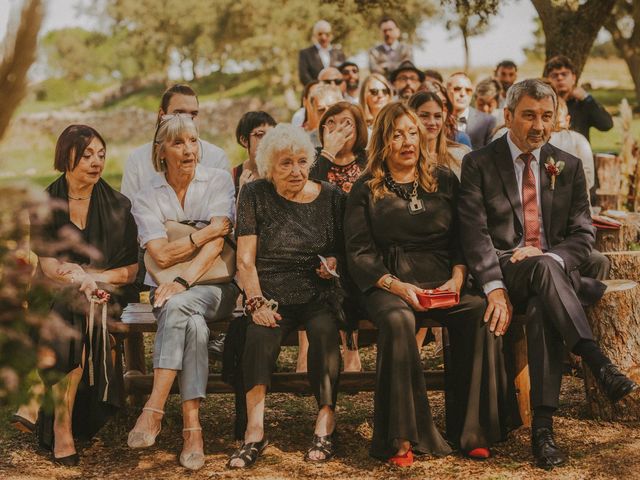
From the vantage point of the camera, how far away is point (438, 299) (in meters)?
4.89

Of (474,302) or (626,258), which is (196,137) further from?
(626,258)

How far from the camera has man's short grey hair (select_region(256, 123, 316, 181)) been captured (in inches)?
205

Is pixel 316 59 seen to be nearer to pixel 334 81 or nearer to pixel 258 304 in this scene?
pixel 334 81

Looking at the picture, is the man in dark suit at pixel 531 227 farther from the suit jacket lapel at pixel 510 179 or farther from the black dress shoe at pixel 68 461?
the black dress shoe at pixel 68 461

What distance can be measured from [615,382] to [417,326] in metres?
1.11

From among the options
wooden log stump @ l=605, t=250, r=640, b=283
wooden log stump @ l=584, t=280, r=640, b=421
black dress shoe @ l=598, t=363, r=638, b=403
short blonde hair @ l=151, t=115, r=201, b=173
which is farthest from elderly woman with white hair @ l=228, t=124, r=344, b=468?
wooden log stump @ l=605, t=250, r=640, b=283

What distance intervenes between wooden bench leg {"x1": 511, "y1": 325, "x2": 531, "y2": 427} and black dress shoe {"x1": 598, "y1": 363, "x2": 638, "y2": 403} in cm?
56

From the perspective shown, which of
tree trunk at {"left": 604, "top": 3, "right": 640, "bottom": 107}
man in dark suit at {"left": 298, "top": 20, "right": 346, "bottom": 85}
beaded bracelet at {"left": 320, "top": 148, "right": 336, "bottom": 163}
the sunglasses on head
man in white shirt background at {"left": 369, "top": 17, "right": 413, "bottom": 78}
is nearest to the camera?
beaded bracelet at {"left": 320, "top": 148, "right": 336, "bottom": 163}

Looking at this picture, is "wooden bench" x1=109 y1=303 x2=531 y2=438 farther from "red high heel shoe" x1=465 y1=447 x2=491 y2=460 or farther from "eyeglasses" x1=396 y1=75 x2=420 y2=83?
"eyeglasses" x1=396 y1=75 x2=420 y2=83

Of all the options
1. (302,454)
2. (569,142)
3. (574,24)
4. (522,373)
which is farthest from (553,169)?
(574,24)

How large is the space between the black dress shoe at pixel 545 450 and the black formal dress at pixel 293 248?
1.13 meters

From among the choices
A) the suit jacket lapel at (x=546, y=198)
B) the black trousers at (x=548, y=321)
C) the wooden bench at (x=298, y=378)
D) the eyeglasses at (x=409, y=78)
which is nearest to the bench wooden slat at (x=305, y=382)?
the wooden bench at (x=298, y=378)

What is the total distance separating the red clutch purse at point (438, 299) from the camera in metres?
4.88

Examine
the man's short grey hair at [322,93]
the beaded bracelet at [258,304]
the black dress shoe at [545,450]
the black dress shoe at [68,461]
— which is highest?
the man's short grey hair at [322,93]
